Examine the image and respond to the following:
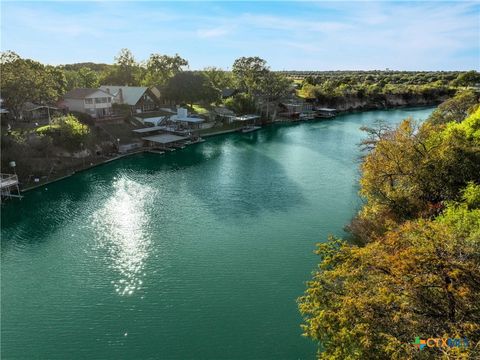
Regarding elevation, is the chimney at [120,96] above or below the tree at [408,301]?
above

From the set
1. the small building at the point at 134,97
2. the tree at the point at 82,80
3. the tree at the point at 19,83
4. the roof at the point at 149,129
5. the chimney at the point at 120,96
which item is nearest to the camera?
the tree at the point at 19,83

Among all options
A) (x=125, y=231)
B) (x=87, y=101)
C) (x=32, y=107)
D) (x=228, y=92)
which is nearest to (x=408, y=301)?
(x=125, y=231)

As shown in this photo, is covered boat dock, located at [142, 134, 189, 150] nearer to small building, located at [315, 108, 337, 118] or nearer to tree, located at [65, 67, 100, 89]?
tree, located at [65, 67, 100, 89]

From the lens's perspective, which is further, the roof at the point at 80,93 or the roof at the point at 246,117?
the roof at the point at 246,117

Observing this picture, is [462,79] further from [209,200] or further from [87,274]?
[87,274]

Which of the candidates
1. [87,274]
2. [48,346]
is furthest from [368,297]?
[87,274]

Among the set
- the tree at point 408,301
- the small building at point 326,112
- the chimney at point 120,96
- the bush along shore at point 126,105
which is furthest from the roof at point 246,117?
the tree at point 408,301

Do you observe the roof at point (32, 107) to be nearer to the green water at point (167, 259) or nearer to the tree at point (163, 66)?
the green water at point (167, 259)

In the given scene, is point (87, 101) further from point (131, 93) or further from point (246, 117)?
point (246, 117)
